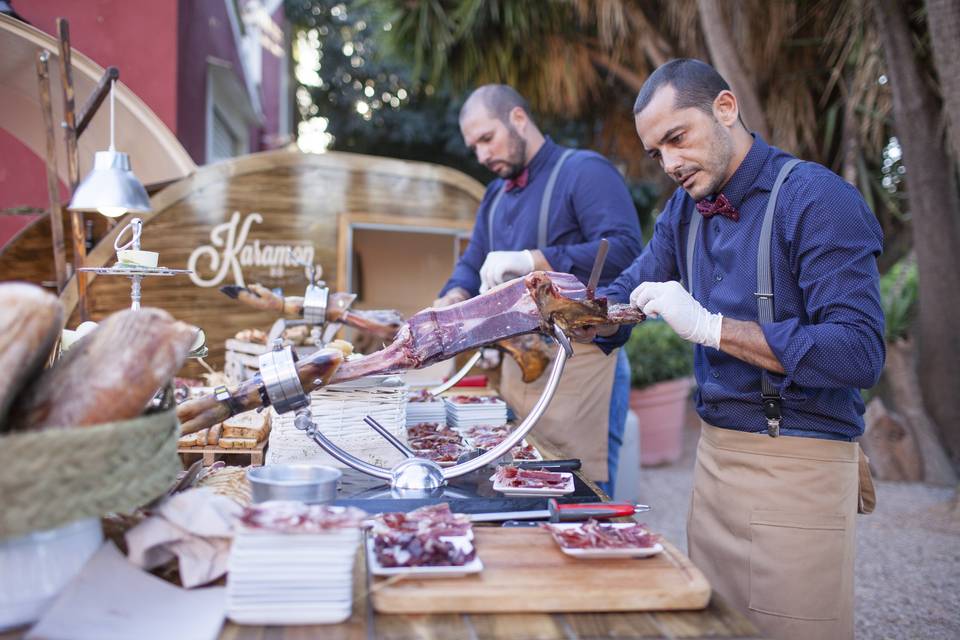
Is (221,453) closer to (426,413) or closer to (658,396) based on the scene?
(426,413)

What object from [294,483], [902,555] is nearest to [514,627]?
[294,483]

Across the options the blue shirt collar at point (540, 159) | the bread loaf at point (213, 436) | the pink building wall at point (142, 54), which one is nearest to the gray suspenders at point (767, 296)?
the bread loaf at point (213, 436)

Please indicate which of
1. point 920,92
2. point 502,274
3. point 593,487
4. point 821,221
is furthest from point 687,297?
point 920,92

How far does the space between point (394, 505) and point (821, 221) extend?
136 cm

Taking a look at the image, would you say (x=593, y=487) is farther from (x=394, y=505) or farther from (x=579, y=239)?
(x=579, y=239)

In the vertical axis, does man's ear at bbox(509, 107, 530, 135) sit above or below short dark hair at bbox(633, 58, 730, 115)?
above

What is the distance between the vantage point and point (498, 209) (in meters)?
4.27

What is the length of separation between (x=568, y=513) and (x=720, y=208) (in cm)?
110

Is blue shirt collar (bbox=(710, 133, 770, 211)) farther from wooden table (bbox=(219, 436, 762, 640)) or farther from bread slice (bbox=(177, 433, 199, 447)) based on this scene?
bread slice (bbox=(177, 433, 199, 447))

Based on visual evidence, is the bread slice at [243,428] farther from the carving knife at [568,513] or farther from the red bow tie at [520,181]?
the red bow tie at [520,181]

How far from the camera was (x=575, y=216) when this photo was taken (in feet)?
12.5

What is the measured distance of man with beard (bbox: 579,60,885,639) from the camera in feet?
6.54

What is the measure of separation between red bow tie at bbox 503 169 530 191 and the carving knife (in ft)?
8.06

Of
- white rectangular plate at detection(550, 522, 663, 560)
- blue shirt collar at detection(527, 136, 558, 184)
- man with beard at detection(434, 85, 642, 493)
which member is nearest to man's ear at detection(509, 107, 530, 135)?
man with beard at detection(434, 85, 642, 493)
